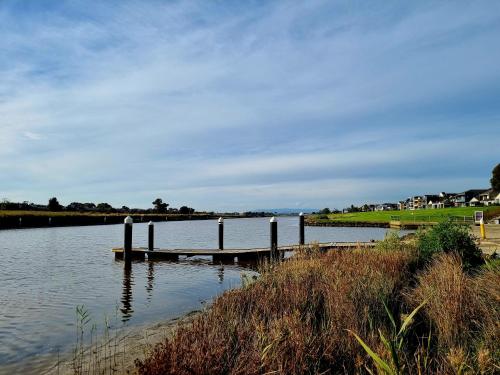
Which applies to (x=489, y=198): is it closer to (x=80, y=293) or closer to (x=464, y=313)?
(x=80, y=293)

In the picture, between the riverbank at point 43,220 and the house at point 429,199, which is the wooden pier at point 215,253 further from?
the house at point 429,199

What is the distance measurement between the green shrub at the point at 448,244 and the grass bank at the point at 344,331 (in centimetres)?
530

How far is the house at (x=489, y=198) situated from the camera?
326 feet

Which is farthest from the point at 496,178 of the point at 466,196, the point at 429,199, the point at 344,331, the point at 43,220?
the point at 344,331

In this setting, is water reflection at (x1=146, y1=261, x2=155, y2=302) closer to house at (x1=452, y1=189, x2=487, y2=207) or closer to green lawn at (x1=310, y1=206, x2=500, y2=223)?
green lawn at (x1=310, y1=206, x2=500, y2=223)

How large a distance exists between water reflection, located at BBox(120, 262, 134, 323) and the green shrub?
8.59 m

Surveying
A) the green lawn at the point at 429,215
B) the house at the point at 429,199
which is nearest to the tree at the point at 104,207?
the green lawn at the point at 429,215

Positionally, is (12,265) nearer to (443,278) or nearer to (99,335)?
(99,335)

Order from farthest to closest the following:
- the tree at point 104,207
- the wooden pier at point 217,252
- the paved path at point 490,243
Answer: the tree at point 104,207, the wooden pier at point 217,252, the paved path at point 490,243

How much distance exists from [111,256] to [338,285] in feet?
69.1

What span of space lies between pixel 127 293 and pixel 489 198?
119 metres

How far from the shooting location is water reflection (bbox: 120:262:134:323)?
11027 mm

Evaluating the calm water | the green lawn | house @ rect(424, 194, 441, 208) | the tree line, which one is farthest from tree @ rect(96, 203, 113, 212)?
house @ rect(424, 194, 441, 208)

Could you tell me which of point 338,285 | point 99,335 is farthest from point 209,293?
point 338,285
